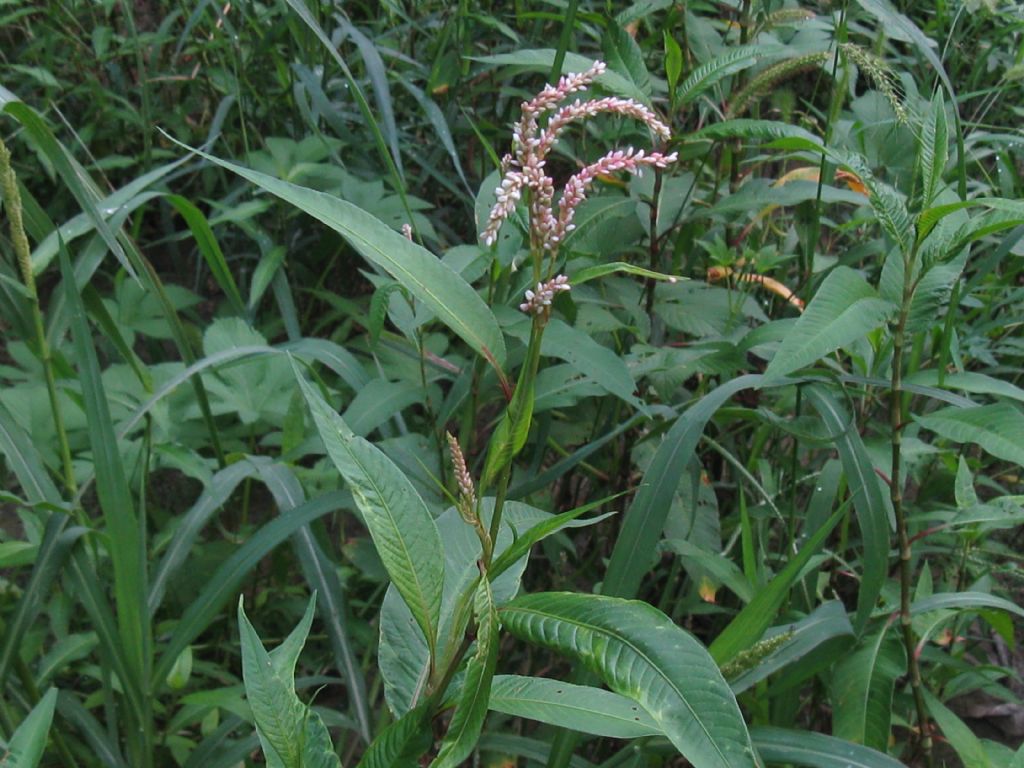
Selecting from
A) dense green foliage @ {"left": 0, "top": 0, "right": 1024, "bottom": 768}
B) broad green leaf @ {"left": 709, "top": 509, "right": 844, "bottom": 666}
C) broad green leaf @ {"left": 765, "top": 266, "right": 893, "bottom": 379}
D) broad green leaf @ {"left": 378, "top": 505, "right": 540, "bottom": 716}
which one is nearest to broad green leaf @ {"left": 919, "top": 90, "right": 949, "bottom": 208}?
dense green foliage @ {"left": 0, "top": 0, "right": 1024, "bottom": 768}

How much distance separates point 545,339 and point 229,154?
121cm

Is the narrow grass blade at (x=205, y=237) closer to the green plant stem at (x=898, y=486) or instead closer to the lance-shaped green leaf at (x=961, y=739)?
the green plant stem at (x=898, y=486)

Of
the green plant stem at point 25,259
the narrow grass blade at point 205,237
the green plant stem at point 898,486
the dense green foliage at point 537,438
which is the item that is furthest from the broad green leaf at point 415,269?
the narrow grass blade at point 205,237

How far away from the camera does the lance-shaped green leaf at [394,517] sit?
2.32ft

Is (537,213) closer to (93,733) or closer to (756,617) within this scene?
(756,617)

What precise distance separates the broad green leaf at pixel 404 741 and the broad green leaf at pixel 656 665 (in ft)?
0.33

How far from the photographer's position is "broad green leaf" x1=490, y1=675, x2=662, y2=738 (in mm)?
797

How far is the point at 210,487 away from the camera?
1354mm

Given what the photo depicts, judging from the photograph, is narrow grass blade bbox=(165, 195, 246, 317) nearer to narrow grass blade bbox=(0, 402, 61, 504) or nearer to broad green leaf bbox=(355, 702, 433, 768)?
narrow grass blade bbox=(0, 402, 61, 504)

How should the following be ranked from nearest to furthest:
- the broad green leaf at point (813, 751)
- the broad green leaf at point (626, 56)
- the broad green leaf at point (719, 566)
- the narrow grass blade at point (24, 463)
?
1. the broad green leaf at point (813, 751)
2. the narrow grass blade at point (24, 463)
3. the broad green leaf at point (719, 566)
4. the broad green leaf at point (626, 56)

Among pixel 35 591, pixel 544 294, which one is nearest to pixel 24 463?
pixel 35 591

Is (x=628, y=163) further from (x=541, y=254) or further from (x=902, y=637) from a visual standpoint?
(x=902, y=637)

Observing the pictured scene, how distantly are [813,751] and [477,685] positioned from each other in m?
0.66

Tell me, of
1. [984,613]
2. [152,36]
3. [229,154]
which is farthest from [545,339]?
[152,36]
